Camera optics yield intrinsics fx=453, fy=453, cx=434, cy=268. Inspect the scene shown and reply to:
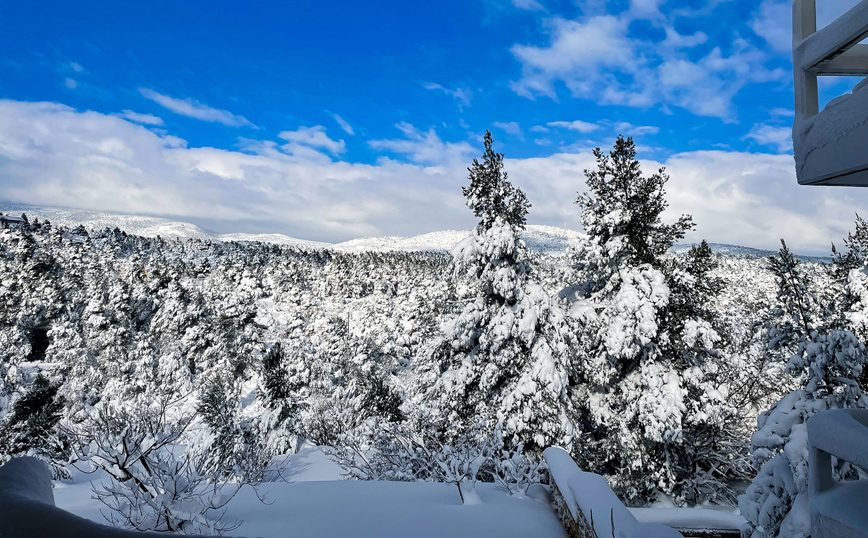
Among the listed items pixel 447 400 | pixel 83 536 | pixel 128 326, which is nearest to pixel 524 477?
pixel 447 400

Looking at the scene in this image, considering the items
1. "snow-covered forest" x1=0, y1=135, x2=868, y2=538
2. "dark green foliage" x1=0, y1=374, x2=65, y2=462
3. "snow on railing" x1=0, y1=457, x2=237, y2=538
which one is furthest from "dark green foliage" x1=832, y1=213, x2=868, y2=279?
"dark green foliage" x1=0, y1=374, x2=65, y2=462

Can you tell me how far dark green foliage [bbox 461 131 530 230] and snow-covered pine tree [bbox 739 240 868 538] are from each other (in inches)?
279

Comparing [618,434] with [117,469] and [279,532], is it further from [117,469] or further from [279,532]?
[117,469]

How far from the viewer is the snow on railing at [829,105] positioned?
2.78m

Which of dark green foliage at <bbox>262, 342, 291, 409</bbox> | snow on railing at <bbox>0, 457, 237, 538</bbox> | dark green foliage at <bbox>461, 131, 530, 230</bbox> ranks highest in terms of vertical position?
dark green foliage at <bbox>461, 131, 530, 230</bbox>

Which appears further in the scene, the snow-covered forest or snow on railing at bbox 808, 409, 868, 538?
the snow-covered forest

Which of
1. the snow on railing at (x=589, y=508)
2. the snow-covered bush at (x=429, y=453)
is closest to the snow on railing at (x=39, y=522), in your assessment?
the snow on railing at (x=589, y=508)

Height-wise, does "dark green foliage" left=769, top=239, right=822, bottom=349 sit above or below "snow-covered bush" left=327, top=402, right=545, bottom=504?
above

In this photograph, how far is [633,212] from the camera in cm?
1397

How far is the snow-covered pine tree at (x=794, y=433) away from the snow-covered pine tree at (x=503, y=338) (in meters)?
5.45

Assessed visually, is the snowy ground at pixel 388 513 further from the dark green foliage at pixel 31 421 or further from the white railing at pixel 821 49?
the dark green foliage at pixel 31 421

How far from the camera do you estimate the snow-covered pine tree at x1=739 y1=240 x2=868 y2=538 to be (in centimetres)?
423

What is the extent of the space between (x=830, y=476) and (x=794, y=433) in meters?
1.40

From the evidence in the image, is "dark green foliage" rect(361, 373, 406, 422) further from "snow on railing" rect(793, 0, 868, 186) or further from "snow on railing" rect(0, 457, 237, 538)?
"snow on railing" rect(0, 457, 237, 538)
